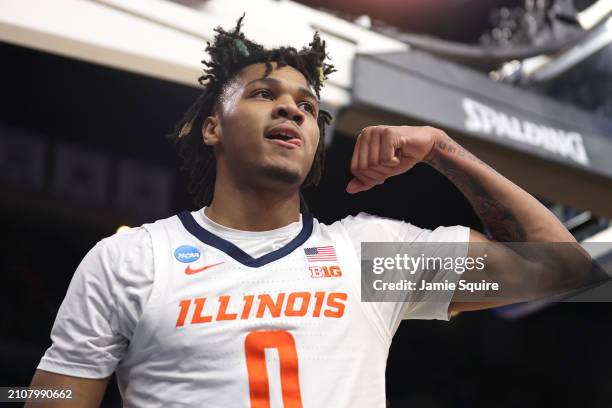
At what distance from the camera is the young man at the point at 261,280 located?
147 cm

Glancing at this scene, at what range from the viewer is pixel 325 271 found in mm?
1610

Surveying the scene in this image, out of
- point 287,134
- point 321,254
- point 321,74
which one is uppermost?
point 321,74

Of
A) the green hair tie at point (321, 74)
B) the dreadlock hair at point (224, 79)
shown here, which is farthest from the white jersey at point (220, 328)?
the green hair tie at point (321, 74)

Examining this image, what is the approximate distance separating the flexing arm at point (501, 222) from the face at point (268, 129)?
5.4 inches

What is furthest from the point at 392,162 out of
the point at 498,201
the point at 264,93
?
the point at 264,93

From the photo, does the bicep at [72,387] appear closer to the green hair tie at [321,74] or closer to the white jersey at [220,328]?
the white jersey at [220,328]

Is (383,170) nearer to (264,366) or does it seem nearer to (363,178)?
(363,178)

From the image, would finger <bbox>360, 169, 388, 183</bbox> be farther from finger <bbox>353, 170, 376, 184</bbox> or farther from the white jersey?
the white jersey

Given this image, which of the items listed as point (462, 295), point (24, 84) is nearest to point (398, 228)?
point (462, 295)

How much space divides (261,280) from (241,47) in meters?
0.68

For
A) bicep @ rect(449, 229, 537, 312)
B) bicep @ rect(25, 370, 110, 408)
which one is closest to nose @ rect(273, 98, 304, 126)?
bicep @ rect(449, 229, 537, 312)

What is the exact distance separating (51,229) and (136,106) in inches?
38.9

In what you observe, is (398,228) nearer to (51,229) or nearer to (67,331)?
(67,331)

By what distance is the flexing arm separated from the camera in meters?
1.65
